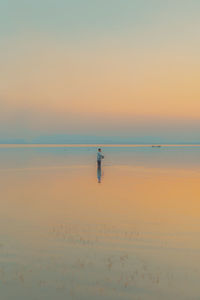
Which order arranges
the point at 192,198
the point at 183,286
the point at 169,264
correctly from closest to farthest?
the point at 183,286, the point at 169,264, the point at 192,198

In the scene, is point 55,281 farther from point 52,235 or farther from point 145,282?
point 52,235

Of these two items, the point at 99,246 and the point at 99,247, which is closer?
the point at 99,247

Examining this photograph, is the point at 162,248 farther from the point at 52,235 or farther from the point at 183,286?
the point at 52,235

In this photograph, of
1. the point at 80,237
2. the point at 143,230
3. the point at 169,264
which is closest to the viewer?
the point at 169,264

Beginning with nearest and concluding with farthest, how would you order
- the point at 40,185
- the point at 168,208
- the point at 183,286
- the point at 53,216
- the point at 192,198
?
the point at 183,286
the point at 53,216
the point at 168,208
the point at 192,198
the point at 40,185

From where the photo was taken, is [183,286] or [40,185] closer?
[183,286]

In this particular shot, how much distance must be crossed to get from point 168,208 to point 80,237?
8372 mm

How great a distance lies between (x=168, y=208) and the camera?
20.4 meters

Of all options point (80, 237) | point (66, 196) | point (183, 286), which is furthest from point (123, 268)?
point (66, 196)

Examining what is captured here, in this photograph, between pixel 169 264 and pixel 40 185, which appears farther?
pixel 40 185

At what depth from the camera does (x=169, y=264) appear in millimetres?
10945

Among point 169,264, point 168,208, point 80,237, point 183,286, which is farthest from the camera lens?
point 168,208

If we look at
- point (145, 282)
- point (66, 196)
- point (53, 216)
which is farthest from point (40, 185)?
point (145, 282)

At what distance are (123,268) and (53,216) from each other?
8247 mm
